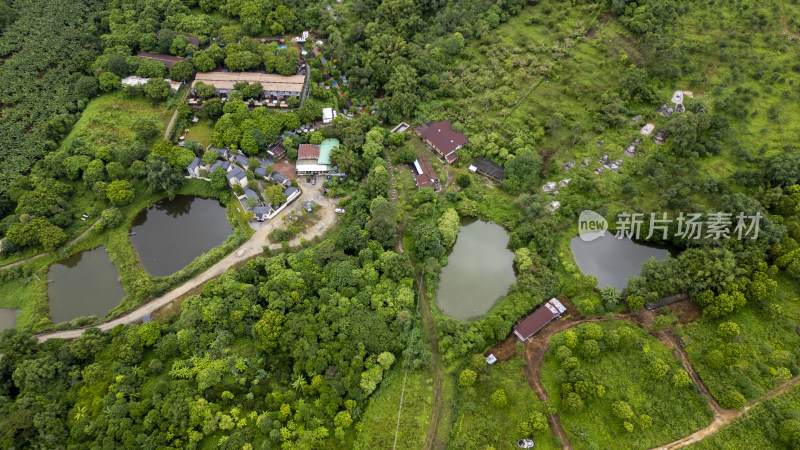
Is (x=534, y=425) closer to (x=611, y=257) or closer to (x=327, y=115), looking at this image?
(x=611, y=257)

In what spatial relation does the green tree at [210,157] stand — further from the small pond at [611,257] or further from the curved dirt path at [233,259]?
the small pond at [611,257]

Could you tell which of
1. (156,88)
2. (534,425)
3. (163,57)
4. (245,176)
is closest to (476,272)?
(534,425)

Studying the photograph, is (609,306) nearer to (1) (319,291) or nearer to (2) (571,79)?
(1) (319,291)

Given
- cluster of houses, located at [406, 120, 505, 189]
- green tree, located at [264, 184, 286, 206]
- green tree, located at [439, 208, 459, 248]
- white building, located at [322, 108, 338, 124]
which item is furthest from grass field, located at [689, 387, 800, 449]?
white building, located at [322, 108, 338, 124]

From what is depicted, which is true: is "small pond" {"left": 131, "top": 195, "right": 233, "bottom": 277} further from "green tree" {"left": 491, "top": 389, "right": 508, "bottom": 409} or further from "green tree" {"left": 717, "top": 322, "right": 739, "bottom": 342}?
"green tree" {"left": 717, "top": 322, "right": 739, "bottom": 342}

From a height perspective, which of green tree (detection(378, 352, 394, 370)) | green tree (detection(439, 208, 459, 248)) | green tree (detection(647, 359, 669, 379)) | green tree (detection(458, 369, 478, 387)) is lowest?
green tree (detection(647, 359, 669, 379))

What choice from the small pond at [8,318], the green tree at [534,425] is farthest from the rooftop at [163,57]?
the green tree at [534,425]
